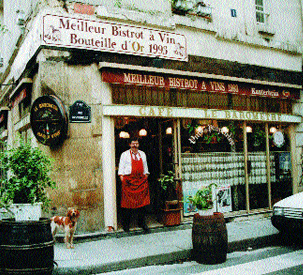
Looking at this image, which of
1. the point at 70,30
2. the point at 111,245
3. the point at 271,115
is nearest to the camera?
the point at 111,245

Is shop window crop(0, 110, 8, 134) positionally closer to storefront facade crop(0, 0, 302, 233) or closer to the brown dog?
storefront facade crop(0, 0, 302, 233)

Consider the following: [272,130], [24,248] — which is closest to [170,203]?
[24,248]

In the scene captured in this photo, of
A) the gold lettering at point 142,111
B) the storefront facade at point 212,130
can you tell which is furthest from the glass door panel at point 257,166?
the gold lettering at point 142,111

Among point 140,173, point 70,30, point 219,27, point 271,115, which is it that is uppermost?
point 219,27

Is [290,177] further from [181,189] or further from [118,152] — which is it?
[118,152]

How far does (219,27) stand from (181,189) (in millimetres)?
4635

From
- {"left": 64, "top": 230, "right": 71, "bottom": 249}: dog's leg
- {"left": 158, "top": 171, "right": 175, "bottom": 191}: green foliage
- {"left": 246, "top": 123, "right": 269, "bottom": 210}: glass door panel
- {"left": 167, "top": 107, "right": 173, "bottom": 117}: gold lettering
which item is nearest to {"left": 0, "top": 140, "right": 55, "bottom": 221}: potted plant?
{"left": 64, "top": 230, "right": 71, "bottom": 249}: dog's leg

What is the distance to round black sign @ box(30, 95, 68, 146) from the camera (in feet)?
22.7

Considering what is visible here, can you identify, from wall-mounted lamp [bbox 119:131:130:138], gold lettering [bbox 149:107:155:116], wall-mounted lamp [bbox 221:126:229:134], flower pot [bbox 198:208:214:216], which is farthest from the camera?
wall-mounted lamp [bbox 119:131:130:138]

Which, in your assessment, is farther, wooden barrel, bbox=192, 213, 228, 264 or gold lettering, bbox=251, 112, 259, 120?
gold lettering, bbox=251, 112, 259, 120

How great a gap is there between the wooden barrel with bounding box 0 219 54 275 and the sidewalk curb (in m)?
0.72

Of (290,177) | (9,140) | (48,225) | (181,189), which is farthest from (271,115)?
(9,140)

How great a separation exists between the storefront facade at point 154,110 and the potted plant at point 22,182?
0.34 metres

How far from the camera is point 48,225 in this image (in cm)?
500
